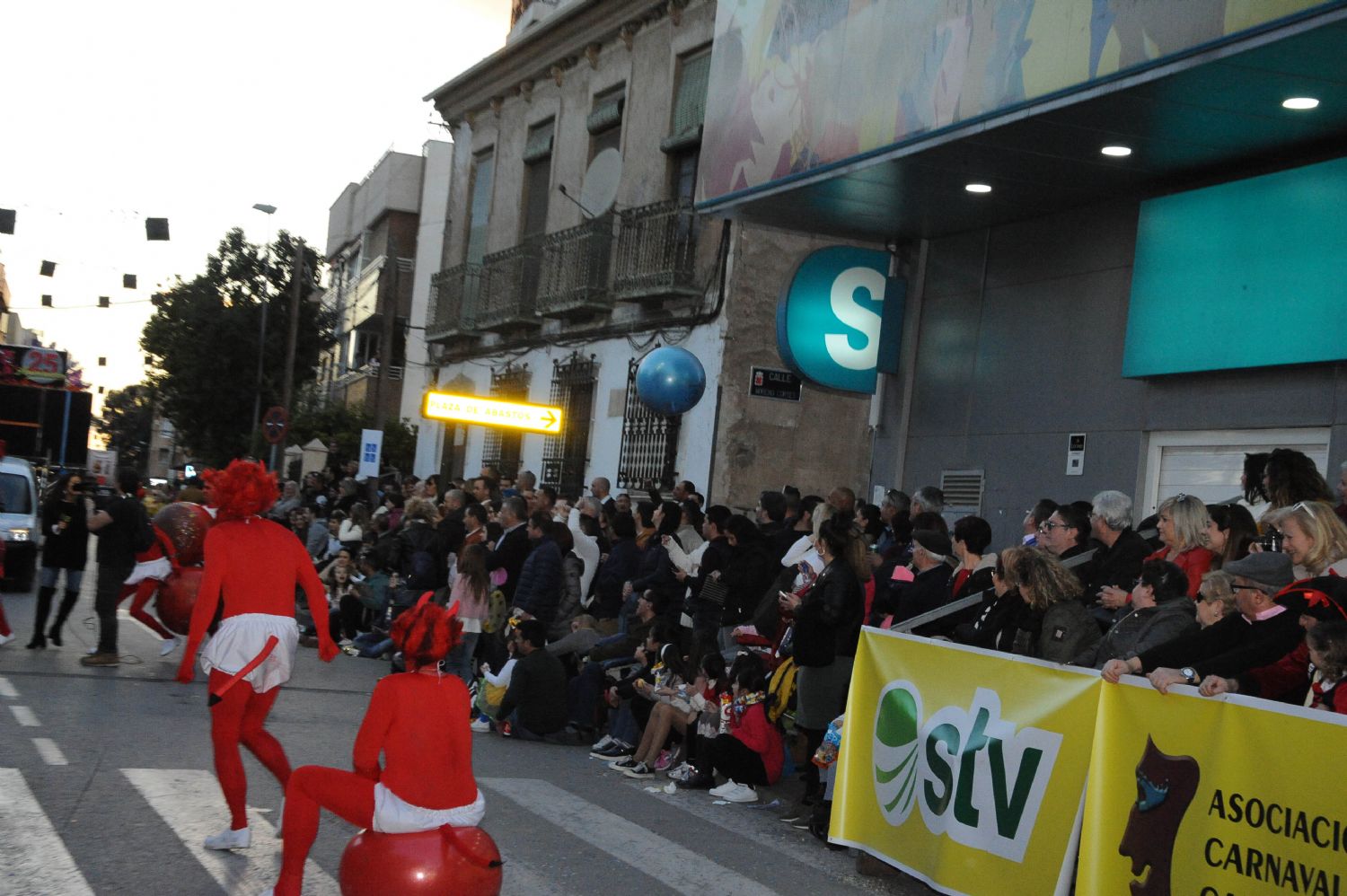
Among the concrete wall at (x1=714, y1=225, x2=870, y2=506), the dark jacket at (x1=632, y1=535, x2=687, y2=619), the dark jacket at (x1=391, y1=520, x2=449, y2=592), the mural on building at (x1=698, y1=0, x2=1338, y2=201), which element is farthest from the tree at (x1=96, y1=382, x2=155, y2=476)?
the dark jacket at (x1=632, y1=535, x2=687, y2=619)

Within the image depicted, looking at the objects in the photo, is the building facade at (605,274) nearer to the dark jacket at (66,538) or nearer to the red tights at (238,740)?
the dark jacket at (66,538)

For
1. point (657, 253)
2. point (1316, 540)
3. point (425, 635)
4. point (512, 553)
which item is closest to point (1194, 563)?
point (1316, 540)

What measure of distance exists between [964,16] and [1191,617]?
5751 millimetres

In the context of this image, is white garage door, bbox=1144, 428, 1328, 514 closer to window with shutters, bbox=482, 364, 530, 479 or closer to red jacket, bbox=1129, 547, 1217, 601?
red jacket, bbox=1129, 547, 1217, 601

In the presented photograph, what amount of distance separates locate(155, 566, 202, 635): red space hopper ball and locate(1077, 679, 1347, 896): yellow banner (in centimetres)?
887

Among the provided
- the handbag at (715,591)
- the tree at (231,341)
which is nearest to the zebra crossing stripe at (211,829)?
the handbag at (715,591)

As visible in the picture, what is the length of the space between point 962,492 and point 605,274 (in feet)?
33.5

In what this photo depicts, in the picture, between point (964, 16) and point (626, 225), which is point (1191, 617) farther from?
point (626, 225)

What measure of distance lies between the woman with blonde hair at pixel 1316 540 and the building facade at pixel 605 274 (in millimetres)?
11733

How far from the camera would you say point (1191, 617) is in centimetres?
739

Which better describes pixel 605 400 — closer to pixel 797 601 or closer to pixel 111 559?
pixel 111 559

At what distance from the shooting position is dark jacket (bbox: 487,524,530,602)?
50.7 feet

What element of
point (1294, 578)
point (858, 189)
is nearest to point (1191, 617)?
point (1294, 578)

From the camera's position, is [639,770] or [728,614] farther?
[728,614]
